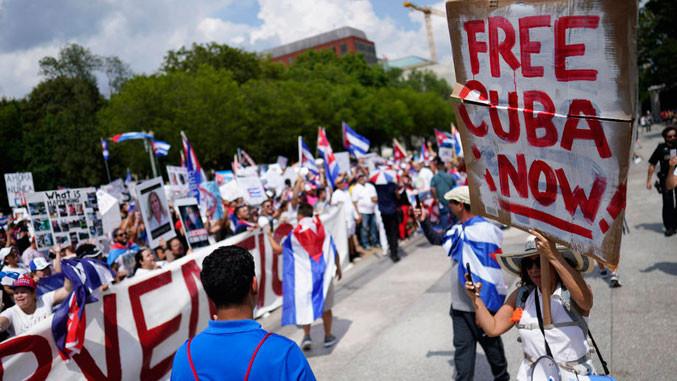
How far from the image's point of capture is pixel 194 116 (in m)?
31.7

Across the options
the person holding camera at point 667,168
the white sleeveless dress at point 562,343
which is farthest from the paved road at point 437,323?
the white sleeveless dress at point 562,343

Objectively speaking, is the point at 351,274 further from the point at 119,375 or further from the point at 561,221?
the point at 561,221

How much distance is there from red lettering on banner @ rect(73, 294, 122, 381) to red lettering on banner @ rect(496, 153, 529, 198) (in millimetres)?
4120

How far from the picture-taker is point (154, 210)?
760 centimetres

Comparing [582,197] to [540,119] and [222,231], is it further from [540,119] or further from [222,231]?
[222,231]

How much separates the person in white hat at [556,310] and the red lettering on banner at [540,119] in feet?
1.53

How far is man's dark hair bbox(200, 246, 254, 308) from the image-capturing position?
7.68 ft

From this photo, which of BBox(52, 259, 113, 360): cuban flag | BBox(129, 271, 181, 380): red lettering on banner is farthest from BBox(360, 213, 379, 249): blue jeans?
BBox(52, 259, 113, 360): cuban flag

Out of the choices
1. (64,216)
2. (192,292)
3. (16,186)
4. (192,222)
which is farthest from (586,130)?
(16,186)

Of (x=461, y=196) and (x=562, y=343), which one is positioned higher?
(x=461, y=196)

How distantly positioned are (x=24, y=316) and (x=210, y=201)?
275 inches

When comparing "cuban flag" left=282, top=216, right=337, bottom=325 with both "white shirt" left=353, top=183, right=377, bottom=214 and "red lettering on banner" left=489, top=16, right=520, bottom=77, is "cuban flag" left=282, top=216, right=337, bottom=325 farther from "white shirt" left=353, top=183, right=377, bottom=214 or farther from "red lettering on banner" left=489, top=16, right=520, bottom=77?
"white shirt" left=353, top=183, right=377, bottom=214

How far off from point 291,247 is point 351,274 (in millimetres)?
4062

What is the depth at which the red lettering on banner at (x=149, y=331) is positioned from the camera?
5746mm
